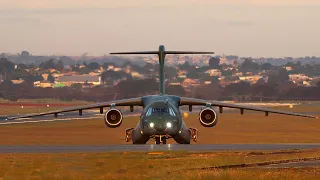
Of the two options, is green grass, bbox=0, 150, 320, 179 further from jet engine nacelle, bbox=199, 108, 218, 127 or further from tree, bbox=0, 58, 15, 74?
tree, bbox=0, 58, 15, 74

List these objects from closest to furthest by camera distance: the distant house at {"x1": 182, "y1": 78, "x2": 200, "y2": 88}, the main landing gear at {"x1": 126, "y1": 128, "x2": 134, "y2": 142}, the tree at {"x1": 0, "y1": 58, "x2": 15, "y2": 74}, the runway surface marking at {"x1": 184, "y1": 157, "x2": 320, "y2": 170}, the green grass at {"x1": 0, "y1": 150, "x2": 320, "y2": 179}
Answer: the green grass at {"x1": 0, "y1": 150, "x2": 320, "y2": 179} < the runway surface marking at {"x1": 184, "y1": 157, "x2": 320, "y2": 170} < the main landing gear at {"x1": 126, "y1": 128, "x2": 134, "y2": 142} < the distant house at {"x1": 182, "y1": 78, "x2": 200, "y2": 88} < the tree at {"x1": 0, "y1": 58, "x2": 15, "y2": 74}

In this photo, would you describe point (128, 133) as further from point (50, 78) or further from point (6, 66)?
point (6, 66)

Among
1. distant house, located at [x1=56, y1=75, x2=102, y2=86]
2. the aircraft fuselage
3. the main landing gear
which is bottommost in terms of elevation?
the main landing gear

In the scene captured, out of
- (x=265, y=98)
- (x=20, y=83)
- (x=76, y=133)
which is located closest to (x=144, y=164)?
(x=76, y=133)

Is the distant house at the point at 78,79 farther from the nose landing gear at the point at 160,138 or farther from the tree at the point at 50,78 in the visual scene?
the nose landing gear at the point at 160,138

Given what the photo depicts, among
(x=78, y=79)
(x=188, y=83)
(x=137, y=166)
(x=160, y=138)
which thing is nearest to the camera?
(x=137, y=166)

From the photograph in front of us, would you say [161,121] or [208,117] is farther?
[208,117]

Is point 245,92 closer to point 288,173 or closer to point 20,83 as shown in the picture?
point 20,83

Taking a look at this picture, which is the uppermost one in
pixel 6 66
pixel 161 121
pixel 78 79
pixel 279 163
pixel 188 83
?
pixel 6 66

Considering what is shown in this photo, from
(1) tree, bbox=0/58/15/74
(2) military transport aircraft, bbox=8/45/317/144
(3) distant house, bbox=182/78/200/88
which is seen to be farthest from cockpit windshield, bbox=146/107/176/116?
(1) tree, bbox=0/58/15/74

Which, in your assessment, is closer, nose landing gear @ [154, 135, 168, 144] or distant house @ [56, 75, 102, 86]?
nose landing gear @ [154, 135, 168, 144]

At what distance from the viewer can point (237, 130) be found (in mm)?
87062

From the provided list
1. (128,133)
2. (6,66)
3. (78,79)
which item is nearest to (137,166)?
(128,133)

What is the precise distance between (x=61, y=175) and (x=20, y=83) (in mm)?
136150
